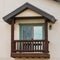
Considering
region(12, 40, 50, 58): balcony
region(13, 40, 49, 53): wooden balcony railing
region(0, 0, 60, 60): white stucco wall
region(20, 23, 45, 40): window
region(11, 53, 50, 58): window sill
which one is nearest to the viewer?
region(11, 53, 50, 58): window sill

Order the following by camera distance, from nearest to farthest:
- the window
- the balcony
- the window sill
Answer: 1. the window sill
2. the balcony
3. the window

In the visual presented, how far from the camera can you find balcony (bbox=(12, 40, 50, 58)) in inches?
733

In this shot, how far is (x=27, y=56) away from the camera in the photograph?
18.7 meters

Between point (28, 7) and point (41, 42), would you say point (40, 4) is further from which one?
point (41, 42)

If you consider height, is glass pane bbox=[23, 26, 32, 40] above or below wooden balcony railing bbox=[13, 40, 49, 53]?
above

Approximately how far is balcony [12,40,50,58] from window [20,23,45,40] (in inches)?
20.9

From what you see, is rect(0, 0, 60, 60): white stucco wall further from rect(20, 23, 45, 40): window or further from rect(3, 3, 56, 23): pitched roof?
rect(3, 3, 56, 23): pitched roof

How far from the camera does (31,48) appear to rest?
18781mm

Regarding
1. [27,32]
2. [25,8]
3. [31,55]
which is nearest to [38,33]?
[27,32]

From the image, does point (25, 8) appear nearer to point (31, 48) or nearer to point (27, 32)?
point (27, 32)

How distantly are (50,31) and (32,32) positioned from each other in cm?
96

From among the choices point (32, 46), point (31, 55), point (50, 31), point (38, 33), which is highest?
point (50, 31)

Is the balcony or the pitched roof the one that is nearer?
the balcony

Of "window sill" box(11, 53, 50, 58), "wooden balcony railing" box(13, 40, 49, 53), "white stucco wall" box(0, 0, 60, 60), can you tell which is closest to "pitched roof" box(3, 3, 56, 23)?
"white stucco wall" box(0, 0, 60, 60)
